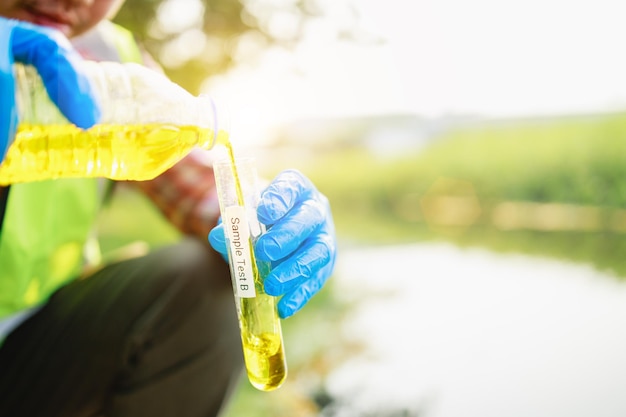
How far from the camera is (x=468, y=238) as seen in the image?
4895 mm

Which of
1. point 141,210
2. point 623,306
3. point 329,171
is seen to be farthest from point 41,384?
point 329,171

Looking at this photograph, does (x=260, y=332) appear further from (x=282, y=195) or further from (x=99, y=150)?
(x=99, y=150)

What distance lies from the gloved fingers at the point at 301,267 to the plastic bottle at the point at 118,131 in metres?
0.22

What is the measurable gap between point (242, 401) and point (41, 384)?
765 millimetres

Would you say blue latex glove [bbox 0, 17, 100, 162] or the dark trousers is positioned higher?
blue latex glove [bbox 0, 17, 100, 162]

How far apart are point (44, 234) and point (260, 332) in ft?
2.36

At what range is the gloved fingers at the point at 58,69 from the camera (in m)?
0.80

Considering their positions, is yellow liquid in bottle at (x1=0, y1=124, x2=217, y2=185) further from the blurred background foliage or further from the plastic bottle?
the blurred background foliage

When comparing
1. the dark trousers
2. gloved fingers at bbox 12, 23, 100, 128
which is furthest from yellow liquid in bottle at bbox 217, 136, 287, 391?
the dark trousers

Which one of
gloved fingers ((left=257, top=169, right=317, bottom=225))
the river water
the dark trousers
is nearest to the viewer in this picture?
gloved fingers ((left=257, top=169, right=317, bottom=225))

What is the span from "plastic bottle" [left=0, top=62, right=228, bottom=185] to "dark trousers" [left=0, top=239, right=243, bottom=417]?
0.49m

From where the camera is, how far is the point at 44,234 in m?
1.49

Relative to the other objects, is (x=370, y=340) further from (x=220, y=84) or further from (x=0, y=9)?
(x=0, y=9)

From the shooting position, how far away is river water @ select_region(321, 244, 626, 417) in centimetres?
199
